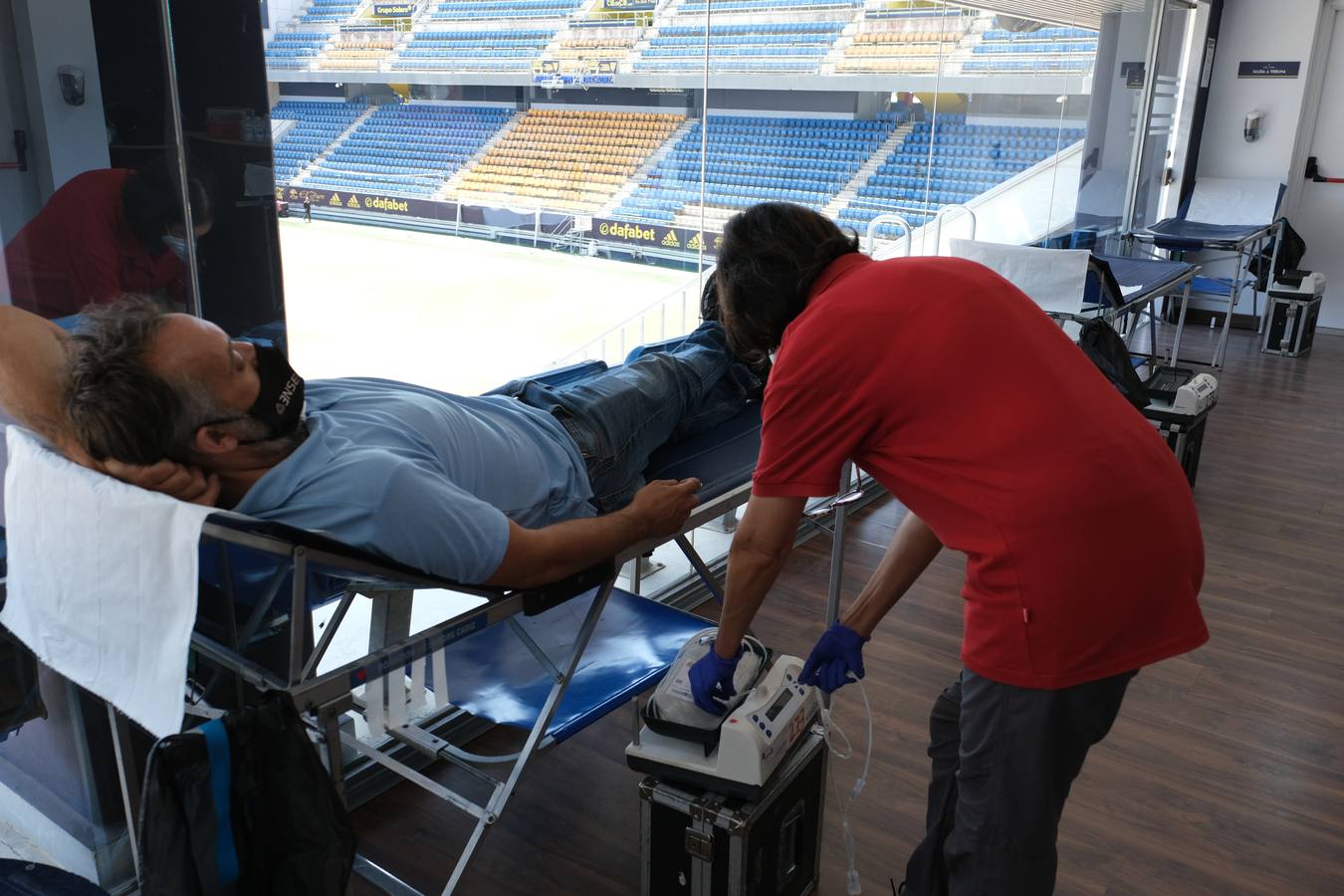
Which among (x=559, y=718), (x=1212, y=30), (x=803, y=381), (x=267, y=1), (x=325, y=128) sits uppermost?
(x=1212, y=30)

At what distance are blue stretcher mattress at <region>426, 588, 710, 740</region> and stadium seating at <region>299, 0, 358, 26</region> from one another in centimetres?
131

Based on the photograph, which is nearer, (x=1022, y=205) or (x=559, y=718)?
(x=559, y=718)

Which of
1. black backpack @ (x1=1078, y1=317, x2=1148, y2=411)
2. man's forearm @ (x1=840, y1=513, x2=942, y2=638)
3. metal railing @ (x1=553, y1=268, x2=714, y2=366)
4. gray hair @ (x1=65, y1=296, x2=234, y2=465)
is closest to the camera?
gray hair @ (x1=65, y1=296, x2=234, y2=465)

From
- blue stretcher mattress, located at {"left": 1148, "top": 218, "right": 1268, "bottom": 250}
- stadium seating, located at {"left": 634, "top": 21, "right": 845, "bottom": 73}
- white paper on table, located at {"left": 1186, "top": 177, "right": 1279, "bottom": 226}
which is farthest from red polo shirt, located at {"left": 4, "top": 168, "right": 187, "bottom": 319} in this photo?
white paper on table, located at {"left": 1186, "top": 177, "right": 1279, "bottom": 226}

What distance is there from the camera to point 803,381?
127cm

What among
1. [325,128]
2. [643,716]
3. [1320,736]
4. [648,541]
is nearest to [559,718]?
[643,716]

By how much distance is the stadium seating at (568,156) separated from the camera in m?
2.69

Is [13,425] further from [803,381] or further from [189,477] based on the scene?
[803,381]

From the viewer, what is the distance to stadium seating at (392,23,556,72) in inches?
96.7

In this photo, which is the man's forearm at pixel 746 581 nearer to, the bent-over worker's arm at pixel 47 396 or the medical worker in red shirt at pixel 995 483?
the medical worker in red shirt at pixel 995 483

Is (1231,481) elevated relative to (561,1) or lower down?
lower down

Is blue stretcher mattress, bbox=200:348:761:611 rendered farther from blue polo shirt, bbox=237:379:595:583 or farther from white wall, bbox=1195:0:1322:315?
white wall, bbox=1195:0:1322:315

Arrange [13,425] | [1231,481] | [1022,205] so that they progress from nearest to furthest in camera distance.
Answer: [13,425], [1231,481], [1022,205]

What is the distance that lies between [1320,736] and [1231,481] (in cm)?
194
